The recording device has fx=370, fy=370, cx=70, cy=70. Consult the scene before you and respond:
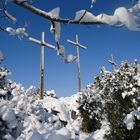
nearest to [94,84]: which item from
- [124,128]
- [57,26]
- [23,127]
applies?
[124,128]

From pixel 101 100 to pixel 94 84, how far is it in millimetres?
3577

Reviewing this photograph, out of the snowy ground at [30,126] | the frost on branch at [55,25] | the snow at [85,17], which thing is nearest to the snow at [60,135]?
the snowy ground at [30,126]

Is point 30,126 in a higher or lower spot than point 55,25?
higher

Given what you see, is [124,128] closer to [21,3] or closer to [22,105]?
[22,105]

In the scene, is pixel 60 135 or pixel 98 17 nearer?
pixel 98 17

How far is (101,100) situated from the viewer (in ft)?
53.4

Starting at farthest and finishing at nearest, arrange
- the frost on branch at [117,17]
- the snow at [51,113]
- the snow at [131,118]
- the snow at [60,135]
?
the snow at [131,118] < the snow at [51,113] < the snow at [60,135] < the frost on branch at [117,17]

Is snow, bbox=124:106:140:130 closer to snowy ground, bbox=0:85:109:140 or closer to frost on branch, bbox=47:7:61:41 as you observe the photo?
snowy ground, bbox=0:85:109:140

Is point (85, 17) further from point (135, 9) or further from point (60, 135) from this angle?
point (60, 135)

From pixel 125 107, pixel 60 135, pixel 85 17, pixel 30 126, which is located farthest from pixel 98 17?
pixel 125 107

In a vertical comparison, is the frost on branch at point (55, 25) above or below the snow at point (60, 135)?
above

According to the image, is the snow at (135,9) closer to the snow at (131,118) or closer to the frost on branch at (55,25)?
the frost on branch at (55,25)

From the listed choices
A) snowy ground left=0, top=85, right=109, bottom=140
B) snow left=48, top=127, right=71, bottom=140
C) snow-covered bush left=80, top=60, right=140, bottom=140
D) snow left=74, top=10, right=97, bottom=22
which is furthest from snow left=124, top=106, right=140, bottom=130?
Answer: snow left=74, top=10, right=97, bottom=22

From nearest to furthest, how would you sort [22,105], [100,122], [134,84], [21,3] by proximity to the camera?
[21,3] → [22,105] → [134,84] → [100,122]
